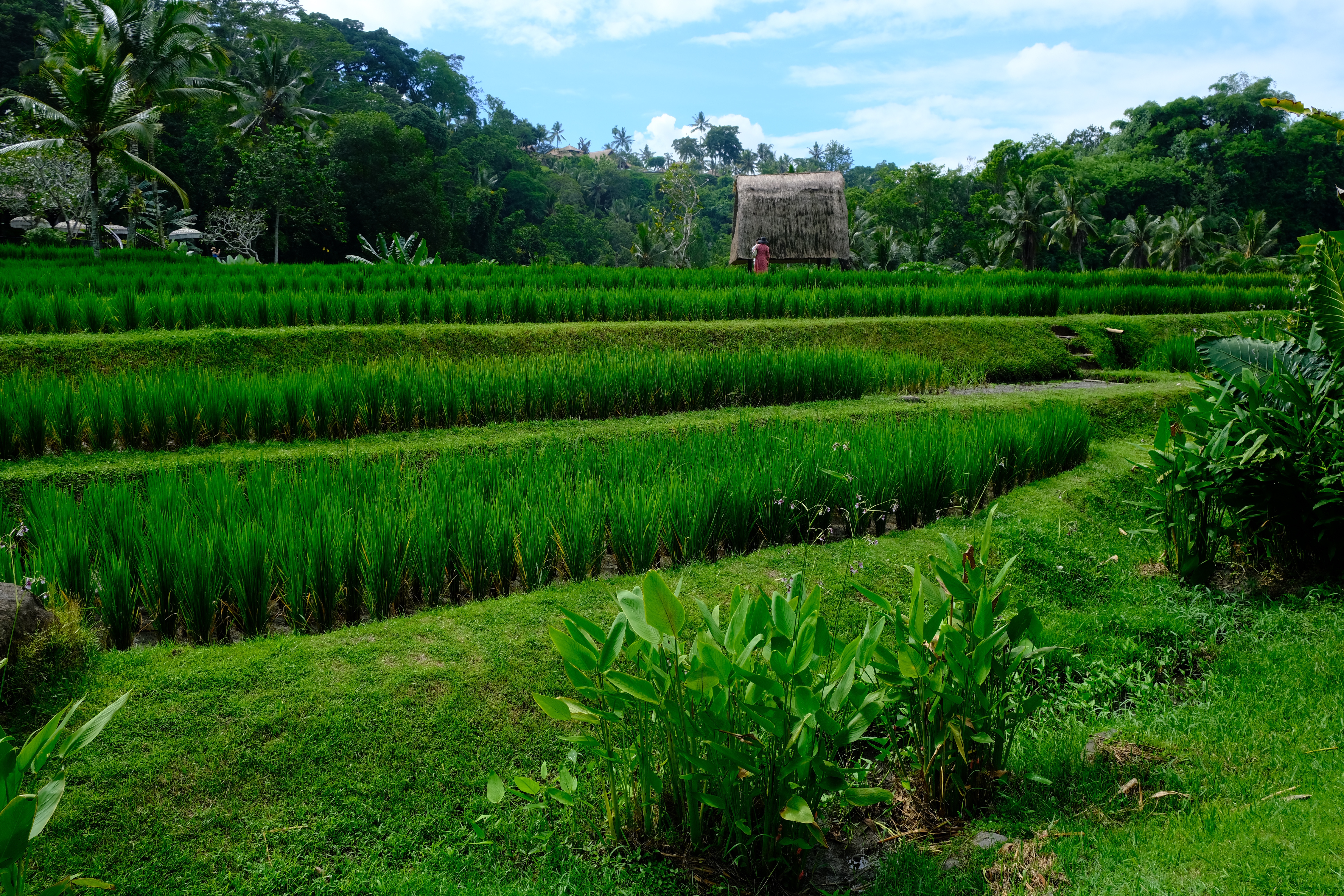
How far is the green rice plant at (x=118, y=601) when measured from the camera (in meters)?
2.74

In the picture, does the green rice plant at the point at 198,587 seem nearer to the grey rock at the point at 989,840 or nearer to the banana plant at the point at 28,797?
the banana plant at the point at 28,797

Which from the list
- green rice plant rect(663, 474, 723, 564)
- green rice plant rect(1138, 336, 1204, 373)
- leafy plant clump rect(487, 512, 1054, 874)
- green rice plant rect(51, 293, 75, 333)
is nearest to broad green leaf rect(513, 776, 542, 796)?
leafy plant clump rect(487, 512, 1054, 874)

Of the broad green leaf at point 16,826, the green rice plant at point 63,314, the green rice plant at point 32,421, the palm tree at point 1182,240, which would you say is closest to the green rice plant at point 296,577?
the broad green leaf at point 16,826

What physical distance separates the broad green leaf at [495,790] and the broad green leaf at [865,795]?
A: 2.78ft

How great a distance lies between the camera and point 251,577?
9.51 ft

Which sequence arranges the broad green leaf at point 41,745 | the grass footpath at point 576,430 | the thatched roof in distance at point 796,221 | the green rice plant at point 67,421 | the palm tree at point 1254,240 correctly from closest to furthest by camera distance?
the broad green leaf at point 41,745, the grass footpath at point 576,430, the green rice plant at point 67,421, the thatched roof in distance at point 796,221, the palm tree at point 1254,240

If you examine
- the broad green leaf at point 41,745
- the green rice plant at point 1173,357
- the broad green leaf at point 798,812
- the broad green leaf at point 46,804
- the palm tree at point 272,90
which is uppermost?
the palm tree at point 272,90

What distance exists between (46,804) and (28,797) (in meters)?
0.20

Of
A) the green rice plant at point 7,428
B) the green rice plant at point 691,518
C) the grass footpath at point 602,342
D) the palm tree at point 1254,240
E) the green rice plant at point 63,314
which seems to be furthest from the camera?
the palm tree at point 1254,240

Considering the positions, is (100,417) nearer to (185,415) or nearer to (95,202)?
(185,415)

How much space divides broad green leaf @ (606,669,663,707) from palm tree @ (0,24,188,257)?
15.1 m

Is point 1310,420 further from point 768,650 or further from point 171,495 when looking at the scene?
point 171,495

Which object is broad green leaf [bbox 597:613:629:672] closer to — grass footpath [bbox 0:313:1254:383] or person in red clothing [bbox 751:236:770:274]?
grass footpath [bbox 0:313:1254:383]

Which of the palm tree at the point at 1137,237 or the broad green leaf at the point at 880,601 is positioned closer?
the broad green leaf at the point at 880,601
